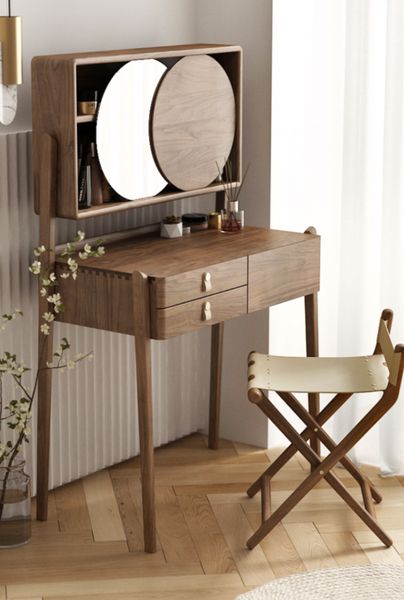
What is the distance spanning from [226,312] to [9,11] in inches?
41.4

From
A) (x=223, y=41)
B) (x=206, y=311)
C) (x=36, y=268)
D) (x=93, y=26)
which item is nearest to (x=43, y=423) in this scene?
(x=36, y=268)

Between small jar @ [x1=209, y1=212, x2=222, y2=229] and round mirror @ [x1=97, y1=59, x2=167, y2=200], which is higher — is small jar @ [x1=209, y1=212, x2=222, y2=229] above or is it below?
below

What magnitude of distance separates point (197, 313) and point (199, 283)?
87 millimetres

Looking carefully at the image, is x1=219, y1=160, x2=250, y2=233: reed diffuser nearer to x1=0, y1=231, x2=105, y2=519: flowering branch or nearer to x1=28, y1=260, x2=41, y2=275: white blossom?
x1=0, y1=231, x2=105, y2=519: flowering branch

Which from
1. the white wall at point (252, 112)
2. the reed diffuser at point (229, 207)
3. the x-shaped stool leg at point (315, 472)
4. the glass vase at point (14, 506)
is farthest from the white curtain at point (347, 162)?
the glass vase at point (14, 506)

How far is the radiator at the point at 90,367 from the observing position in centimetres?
343

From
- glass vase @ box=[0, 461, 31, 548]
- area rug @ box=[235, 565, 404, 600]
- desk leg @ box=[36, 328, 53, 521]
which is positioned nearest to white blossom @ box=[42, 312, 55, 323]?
desk leg @ box=[36, 328, 53, 521]

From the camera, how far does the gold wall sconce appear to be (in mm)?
3113

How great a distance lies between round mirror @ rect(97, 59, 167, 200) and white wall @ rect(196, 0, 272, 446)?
504 mm

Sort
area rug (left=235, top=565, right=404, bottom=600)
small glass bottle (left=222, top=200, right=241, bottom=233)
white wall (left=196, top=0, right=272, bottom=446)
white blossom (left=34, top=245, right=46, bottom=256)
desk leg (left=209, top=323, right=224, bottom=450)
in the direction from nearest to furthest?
area rug (left=235, top=565, right=404, bottom=600), white blossom (left=34, top=245, right=46, bottom=256), small glass bottle (left=222, top=200, right=241, bottom=233), white wall (left=196, top=0, right=272, bottom=446), desk leg (left=209, top=323, right=224, bottom=450)

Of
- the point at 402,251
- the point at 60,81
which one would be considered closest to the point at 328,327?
the point at 402,251

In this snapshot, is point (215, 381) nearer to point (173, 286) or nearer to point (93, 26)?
point (173, 286)

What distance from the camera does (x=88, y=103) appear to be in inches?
131

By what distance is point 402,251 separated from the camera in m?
3.87
